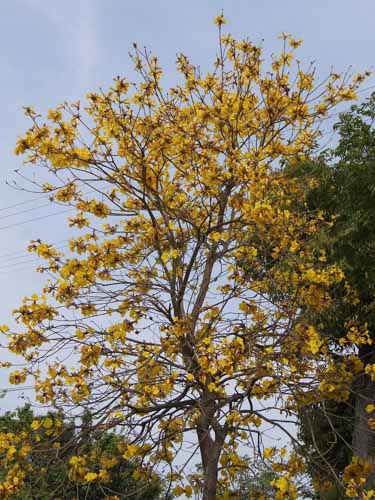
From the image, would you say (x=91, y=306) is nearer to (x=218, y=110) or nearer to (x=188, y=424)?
(x=188, y=424)

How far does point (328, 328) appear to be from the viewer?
38.5ft

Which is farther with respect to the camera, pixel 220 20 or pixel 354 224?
pixel 354 224

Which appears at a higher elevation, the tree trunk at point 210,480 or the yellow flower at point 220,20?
the yellow flower at point 220,20

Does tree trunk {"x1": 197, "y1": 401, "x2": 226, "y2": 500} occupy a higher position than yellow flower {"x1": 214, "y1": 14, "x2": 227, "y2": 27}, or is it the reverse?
yellow flower {"x1": 214, "y1": 14, "x2": 227, "y2": 27}

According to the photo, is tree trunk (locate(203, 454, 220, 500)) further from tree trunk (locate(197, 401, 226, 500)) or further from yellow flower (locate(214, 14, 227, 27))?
yellow flower (locate(214, 14, 227, 27))

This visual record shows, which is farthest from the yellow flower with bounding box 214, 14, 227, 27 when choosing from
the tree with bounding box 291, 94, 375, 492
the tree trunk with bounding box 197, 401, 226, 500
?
the tree with bounding box 291, 94, 375, 492

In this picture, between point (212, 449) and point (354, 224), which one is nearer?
point (212, 449)

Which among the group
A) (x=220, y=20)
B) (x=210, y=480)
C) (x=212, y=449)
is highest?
(x=220, y=20)

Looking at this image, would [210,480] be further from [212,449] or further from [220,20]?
[220,20]

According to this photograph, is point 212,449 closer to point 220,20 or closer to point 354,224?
point 220,20

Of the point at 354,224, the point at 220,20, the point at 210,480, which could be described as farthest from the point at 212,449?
the point at 354,224

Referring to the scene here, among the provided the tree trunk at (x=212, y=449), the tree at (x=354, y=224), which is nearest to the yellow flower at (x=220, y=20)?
the tree trunk at (x=212, y=449)

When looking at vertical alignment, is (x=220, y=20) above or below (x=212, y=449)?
above

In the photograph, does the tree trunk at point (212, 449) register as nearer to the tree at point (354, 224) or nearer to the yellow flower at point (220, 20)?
the yellow flower at point (220, 20)
